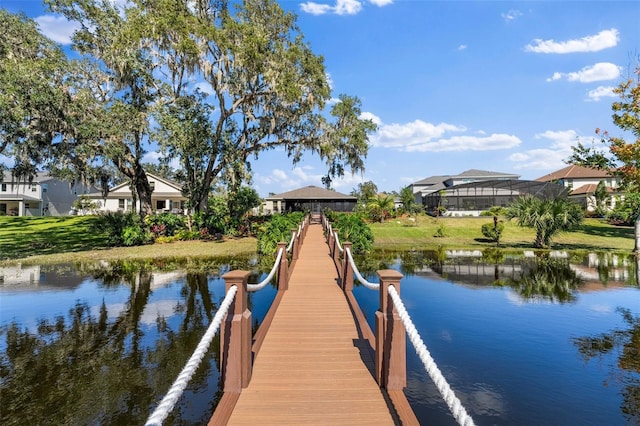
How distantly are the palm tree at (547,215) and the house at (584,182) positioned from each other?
24.5m

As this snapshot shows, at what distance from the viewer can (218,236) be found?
25938 millimetres

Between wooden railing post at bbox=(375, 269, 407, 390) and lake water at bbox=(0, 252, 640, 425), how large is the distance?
3.53ft

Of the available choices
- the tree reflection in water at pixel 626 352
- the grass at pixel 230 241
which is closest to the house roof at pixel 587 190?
the grass at pixel 230 241

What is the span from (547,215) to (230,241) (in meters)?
21.5

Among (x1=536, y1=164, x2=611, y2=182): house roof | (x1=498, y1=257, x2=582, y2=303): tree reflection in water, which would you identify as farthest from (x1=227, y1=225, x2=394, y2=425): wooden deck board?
(x1=536, y1=164, x2=611, y2=182): house roof

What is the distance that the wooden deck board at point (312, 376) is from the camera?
3.63 m

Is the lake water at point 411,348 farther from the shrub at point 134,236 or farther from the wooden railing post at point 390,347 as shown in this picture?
the shrub at point 134,236

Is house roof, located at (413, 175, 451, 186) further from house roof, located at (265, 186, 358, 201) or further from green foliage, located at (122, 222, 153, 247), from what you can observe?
green foliage, located at (122, 222, 153, 247)

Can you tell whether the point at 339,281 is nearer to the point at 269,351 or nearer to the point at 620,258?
the point at 269,351

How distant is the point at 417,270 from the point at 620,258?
12114 millimetres

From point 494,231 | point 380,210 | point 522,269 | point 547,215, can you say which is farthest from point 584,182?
point 522,269

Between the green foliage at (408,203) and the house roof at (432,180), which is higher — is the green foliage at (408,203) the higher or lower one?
the lower one

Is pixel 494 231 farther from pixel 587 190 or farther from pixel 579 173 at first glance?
pixel 579 173

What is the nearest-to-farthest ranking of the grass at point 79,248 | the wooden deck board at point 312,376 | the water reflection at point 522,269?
the wooden deck board at point 312,376 < the water reflection at point 522,269 < the grass at point 79,248
